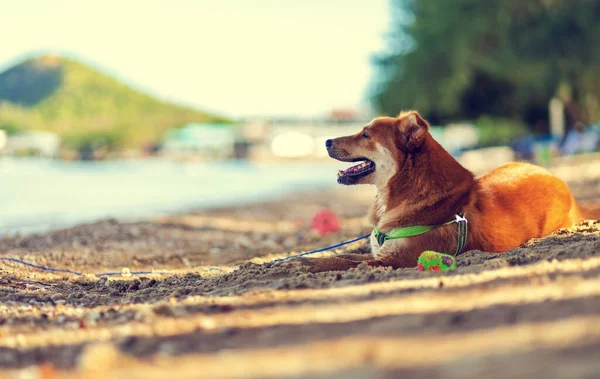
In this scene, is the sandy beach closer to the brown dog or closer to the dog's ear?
the brown dog

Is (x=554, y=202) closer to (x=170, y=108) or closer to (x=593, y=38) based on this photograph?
(x=593, y=38)

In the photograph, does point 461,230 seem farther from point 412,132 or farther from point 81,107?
point 81,107

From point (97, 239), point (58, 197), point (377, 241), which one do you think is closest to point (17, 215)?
point (58, 197)

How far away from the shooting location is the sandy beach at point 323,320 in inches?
99.7

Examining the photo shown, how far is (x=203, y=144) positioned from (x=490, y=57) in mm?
89969

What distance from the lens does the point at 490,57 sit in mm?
29062

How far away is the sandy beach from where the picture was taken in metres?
2.53

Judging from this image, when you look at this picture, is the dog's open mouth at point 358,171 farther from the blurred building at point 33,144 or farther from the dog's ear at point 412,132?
the blurred building at point 33,144

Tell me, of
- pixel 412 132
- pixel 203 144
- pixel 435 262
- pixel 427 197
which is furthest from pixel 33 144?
pixel 435 262

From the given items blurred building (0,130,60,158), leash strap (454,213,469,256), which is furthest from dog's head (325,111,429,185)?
blurred building (0,130,60,158)

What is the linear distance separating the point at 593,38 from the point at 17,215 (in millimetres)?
18690

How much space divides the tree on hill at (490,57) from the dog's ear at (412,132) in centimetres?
1853

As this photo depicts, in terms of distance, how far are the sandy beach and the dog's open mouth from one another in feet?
3.31

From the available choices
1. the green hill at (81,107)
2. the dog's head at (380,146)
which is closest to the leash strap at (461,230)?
the dog's head at (380,146)
